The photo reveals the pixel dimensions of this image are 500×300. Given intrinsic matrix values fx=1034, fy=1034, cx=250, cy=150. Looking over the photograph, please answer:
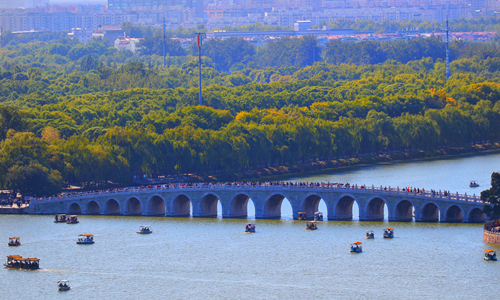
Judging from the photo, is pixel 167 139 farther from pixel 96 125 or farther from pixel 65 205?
pixel 65 205

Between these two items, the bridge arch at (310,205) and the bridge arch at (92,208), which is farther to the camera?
the bridge arch at (92,208)

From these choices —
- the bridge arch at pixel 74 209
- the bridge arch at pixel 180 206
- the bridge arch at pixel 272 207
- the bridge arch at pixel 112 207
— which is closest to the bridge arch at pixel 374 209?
the bridge arch at pixel 272 207

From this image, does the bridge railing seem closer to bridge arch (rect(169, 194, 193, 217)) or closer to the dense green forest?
bridge arch (rect(169, 194, 193, 217))

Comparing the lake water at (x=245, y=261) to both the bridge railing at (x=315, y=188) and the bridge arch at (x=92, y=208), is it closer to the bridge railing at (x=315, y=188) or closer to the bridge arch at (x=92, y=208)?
the bridge railing at (x=315, y=188)

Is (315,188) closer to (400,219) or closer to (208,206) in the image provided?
(400,219)

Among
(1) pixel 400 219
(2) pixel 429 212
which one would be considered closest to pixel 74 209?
(1) pixel 400 219

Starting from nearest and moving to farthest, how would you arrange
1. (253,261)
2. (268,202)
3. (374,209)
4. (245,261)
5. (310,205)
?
(253,261) → (245,261) → (374,209) → (310,205) → (268,202)

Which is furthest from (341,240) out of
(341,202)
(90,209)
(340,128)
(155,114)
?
(155,114)
